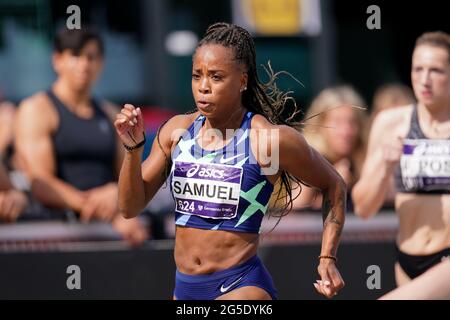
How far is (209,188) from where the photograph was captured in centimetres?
557

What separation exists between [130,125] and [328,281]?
111 cm

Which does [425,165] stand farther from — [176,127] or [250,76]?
[176,127]

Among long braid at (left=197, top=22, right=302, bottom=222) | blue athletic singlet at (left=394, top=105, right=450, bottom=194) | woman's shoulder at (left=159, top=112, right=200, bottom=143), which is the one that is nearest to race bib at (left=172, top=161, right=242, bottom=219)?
woman's shoulder at (left=159, top=112, right=200, bottom=143)

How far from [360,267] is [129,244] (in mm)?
1595

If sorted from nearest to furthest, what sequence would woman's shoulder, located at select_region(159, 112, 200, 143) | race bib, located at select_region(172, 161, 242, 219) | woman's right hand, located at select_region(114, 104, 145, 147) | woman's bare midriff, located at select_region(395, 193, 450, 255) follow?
1. woman's right hand, located at select_region(114, 104, 145, 147)
2. race bib, located at select_region(172, 161, 242, 219)
3. woman's shoulder, located at select_region(159, 112, 200, 143)
4. woman's bare midriff, located at select_region(395, 193, 450, 255)

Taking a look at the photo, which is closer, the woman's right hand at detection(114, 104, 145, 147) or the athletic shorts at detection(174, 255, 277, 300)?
the woman's right hand at detection(114, 104, 145, 147)

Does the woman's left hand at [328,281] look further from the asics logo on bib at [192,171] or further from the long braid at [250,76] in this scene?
the asics logo on bib at [192,171]

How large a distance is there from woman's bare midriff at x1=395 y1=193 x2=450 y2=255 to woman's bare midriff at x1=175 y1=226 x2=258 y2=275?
1.91 m

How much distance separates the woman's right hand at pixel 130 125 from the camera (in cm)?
542

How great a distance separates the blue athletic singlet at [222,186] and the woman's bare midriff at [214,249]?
3 centimetres

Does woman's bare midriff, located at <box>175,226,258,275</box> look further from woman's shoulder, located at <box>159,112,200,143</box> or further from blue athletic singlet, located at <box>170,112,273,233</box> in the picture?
woman's shoulder, located at <box>159,112,200,143</box>

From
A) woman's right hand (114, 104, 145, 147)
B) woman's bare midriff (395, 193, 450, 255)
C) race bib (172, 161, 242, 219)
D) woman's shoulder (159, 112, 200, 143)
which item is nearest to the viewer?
woman's right hand (114, 104, 145, 147)

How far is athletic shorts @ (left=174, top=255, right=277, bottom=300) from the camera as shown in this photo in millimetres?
5598
